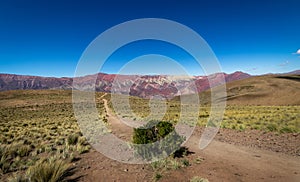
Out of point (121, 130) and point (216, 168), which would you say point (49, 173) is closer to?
point (216, 168)

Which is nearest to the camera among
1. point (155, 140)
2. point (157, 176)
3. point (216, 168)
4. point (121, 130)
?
point (157, 176)

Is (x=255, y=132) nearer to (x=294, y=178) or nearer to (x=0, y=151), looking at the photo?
(x=294, y=178)

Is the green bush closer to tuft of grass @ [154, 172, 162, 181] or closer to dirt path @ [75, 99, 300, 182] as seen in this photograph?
dirt path @ [75, 99, 300, 182]

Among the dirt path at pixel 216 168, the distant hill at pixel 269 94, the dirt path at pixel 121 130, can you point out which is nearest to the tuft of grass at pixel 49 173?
the dirt path at pixel 216 168

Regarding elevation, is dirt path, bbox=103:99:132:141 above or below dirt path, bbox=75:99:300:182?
below

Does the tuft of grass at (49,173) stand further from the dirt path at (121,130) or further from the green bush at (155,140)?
the dirt path at (121,130)

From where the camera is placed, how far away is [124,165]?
7293mm

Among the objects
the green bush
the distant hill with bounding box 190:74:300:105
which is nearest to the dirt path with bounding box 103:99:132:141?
the green bush

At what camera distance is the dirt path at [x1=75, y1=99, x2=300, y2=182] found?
611cm

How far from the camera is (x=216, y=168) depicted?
6758 mm

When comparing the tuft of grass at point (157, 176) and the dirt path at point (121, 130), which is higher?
the tuft of grass at point (157, 176)

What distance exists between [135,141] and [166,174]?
2628 millimetres

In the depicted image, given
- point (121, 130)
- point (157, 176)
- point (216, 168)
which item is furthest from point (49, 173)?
point (121, 130)

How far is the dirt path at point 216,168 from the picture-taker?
611cm
